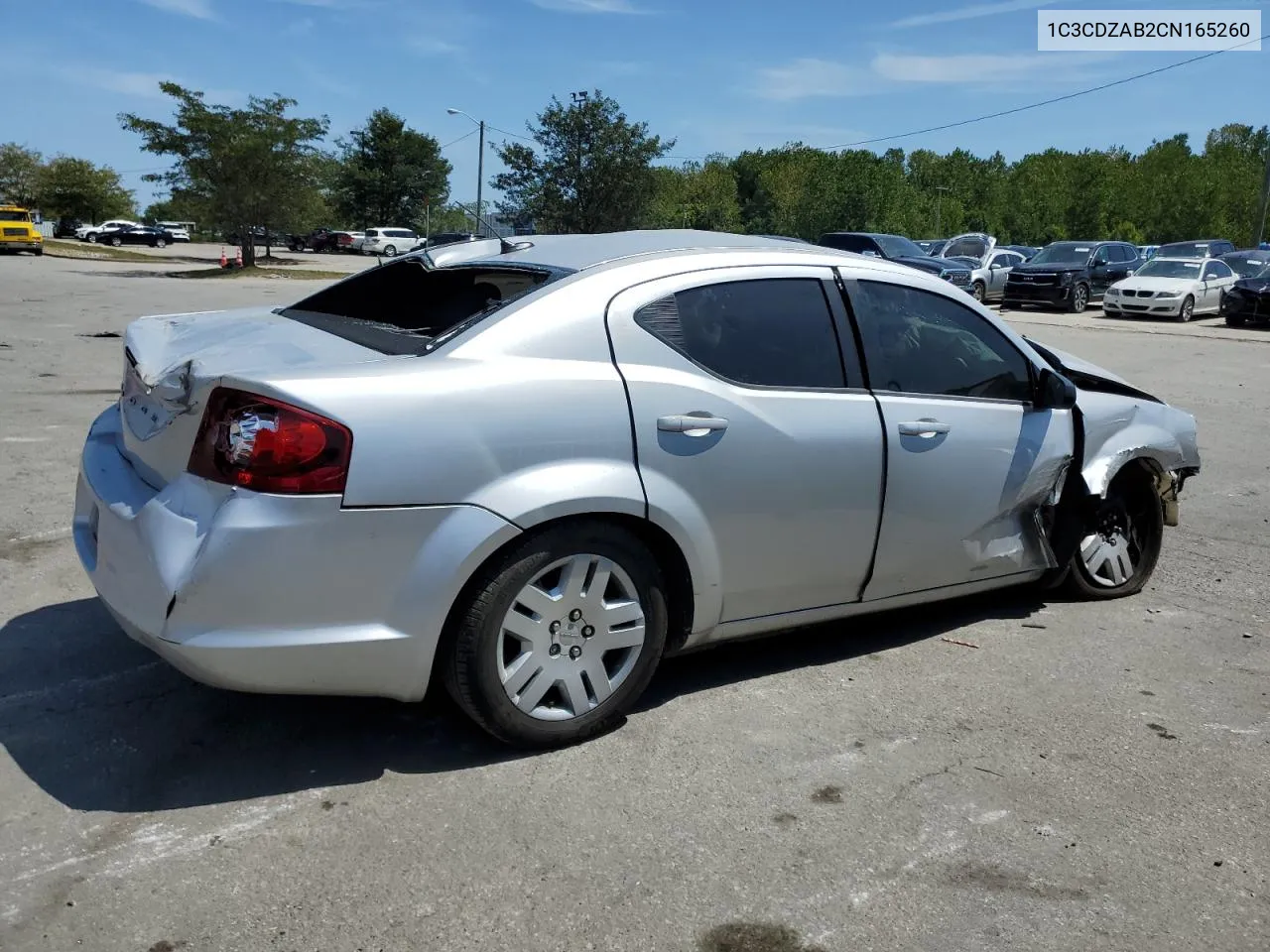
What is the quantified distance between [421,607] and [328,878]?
76cm

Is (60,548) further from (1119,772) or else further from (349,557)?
(1119,772)

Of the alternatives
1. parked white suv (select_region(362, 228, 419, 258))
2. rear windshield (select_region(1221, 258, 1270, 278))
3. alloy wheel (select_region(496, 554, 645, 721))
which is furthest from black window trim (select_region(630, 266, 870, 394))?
parked white suv (select_region(362, 228, 419, 258))

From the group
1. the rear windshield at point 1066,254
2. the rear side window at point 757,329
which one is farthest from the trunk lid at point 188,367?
the rear windshield at point 1066,254

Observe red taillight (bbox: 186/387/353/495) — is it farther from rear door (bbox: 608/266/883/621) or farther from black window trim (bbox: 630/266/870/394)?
black window trim (bbox: 630/266/870/394)

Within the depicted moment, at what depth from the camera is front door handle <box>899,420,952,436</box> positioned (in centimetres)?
419

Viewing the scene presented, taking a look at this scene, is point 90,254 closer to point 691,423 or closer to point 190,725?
point 190,725

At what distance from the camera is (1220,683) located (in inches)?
172

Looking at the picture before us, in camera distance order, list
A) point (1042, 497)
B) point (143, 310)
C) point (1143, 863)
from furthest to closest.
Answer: point (143, 310) → point (1042, 497) → point (1143, 863)

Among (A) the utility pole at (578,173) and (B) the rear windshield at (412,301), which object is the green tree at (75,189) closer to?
(A) the utility pole at (578,173)

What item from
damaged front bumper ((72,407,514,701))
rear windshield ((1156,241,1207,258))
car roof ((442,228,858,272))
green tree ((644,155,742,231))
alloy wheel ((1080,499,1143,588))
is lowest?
alloy wheel ((1080,499,1143,588))

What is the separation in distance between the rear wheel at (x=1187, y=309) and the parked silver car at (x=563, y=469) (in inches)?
973

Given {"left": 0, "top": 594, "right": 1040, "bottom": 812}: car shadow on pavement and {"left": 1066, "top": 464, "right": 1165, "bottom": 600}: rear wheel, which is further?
{"left": 1066, "top": 464, "right": 1165, "bottom": 600}: rear wheel

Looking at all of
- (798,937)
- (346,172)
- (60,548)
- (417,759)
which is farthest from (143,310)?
(346,172)

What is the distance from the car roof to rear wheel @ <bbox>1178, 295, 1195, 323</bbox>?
25446 mm
